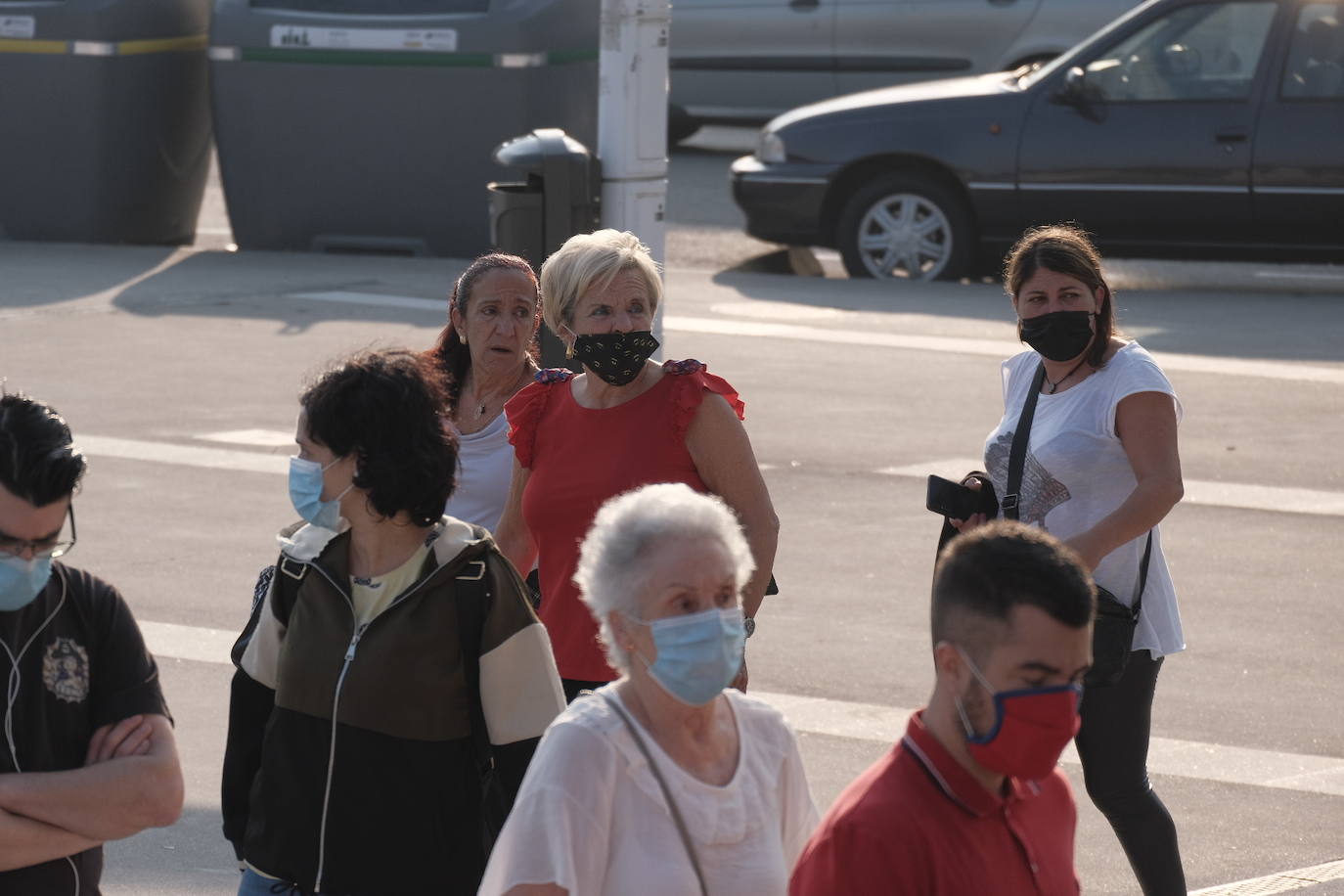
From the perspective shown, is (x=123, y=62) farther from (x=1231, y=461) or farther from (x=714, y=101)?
(x=1231, y=461)

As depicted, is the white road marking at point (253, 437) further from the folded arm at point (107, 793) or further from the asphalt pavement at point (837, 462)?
the folded arm at point (107, 793)

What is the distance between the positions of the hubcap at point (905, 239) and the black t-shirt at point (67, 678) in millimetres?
13119

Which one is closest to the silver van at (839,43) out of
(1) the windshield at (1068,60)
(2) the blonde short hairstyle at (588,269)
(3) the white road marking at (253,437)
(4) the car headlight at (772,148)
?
(1) the windshield at (1068,60)

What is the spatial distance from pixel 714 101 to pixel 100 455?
12.5 meters

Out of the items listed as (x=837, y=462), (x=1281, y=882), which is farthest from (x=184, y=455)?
(x=1281, y=882)

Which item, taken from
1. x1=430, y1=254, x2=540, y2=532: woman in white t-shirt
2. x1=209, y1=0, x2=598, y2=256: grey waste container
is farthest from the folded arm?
x1=209, y1=0, x2=598, y2=256: grey waste container

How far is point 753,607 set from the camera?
4895 millimetres

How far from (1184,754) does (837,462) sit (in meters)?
4.21

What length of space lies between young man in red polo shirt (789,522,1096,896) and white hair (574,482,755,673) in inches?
16.2

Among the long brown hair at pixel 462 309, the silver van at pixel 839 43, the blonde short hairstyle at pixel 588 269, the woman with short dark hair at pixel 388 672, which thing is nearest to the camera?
the woman with short dark hair at pixel 388 672

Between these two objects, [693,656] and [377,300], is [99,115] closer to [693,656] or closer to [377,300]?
[377,300]

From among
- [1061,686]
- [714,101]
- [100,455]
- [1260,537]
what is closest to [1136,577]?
[1061,686]

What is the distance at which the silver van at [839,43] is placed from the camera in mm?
20328

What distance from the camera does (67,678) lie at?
3309mm
